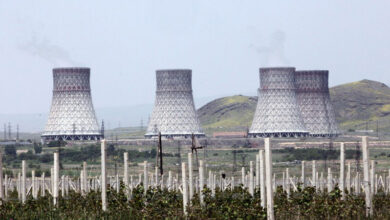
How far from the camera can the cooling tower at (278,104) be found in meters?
108

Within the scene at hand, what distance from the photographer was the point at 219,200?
97.3 ft

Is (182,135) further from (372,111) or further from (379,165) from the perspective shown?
(372,111)

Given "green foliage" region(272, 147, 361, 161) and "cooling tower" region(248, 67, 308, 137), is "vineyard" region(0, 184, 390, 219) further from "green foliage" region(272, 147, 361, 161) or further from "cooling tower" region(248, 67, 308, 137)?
"cooling tower" region(248, 67, 308, 137)

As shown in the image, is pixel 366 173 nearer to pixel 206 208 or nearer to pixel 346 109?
pixel 206 208

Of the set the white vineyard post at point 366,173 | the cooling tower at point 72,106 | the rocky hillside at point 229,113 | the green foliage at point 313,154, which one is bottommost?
the white vineyard post at point 366,173

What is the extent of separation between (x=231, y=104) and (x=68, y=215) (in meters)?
160

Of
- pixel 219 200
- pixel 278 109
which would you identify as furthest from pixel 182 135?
pixel 219 200

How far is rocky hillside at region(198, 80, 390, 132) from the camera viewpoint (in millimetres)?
165625

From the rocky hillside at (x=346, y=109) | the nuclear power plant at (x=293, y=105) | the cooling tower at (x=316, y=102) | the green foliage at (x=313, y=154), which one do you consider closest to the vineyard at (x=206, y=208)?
the green foliage at (x=313, y=154)

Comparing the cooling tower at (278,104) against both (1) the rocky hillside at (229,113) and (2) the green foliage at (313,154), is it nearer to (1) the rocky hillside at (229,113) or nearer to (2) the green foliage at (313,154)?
(2) the green foliage at (313,154)

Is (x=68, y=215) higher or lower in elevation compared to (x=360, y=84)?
lower

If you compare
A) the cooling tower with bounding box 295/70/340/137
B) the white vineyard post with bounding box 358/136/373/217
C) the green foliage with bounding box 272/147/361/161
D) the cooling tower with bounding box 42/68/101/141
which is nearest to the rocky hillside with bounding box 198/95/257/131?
the cooling tower with bounding box 295/70/340/137

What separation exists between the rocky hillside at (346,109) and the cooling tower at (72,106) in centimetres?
5228

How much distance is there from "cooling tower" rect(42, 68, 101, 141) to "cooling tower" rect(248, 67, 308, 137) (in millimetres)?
18090
